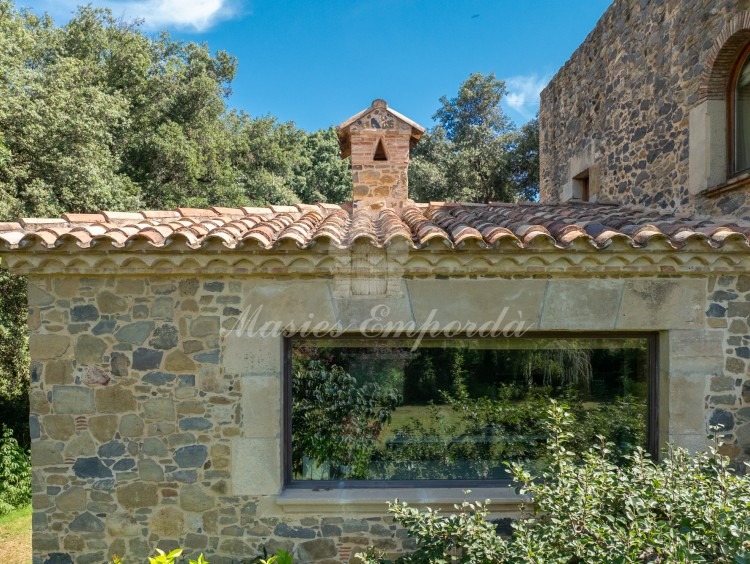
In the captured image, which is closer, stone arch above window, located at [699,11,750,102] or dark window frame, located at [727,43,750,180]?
stone arch above window, located at [699,11,750,102]

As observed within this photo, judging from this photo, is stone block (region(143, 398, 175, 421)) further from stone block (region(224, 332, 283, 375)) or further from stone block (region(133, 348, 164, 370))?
stone block (region(224, 332, 283, 375))

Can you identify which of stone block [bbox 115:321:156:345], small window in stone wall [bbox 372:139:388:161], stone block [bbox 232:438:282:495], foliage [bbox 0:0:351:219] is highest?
foliage [bbox 0:0:351:219]

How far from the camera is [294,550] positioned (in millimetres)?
4543

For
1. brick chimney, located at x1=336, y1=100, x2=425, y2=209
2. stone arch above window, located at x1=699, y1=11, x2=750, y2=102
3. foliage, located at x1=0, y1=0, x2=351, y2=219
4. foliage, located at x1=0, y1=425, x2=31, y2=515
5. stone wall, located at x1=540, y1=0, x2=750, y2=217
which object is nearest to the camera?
stone arch above window, located at x1=699, y1=11, x2=750, y2=102

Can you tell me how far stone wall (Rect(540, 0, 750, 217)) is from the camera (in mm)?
6113

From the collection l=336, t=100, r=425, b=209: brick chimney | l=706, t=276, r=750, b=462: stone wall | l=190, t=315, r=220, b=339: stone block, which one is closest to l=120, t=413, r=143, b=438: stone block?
l=190, t=315, r=220, b=339: stone block

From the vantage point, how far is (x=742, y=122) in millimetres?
6062

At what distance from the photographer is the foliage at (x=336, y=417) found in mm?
4852

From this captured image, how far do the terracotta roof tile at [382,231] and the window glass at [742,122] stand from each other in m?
1.01

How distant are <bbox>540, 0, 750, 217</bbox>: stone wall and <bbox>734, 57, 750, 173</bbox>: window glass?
0.16 metres

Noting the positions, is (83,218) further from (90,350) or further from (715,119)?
(715,119)

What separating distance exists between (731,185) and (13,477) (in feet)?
38.8

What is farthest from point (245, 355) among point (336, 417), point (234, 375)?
point (336, 417)

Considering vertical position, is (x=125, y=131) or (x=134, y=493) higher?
(x=125, y=131)
